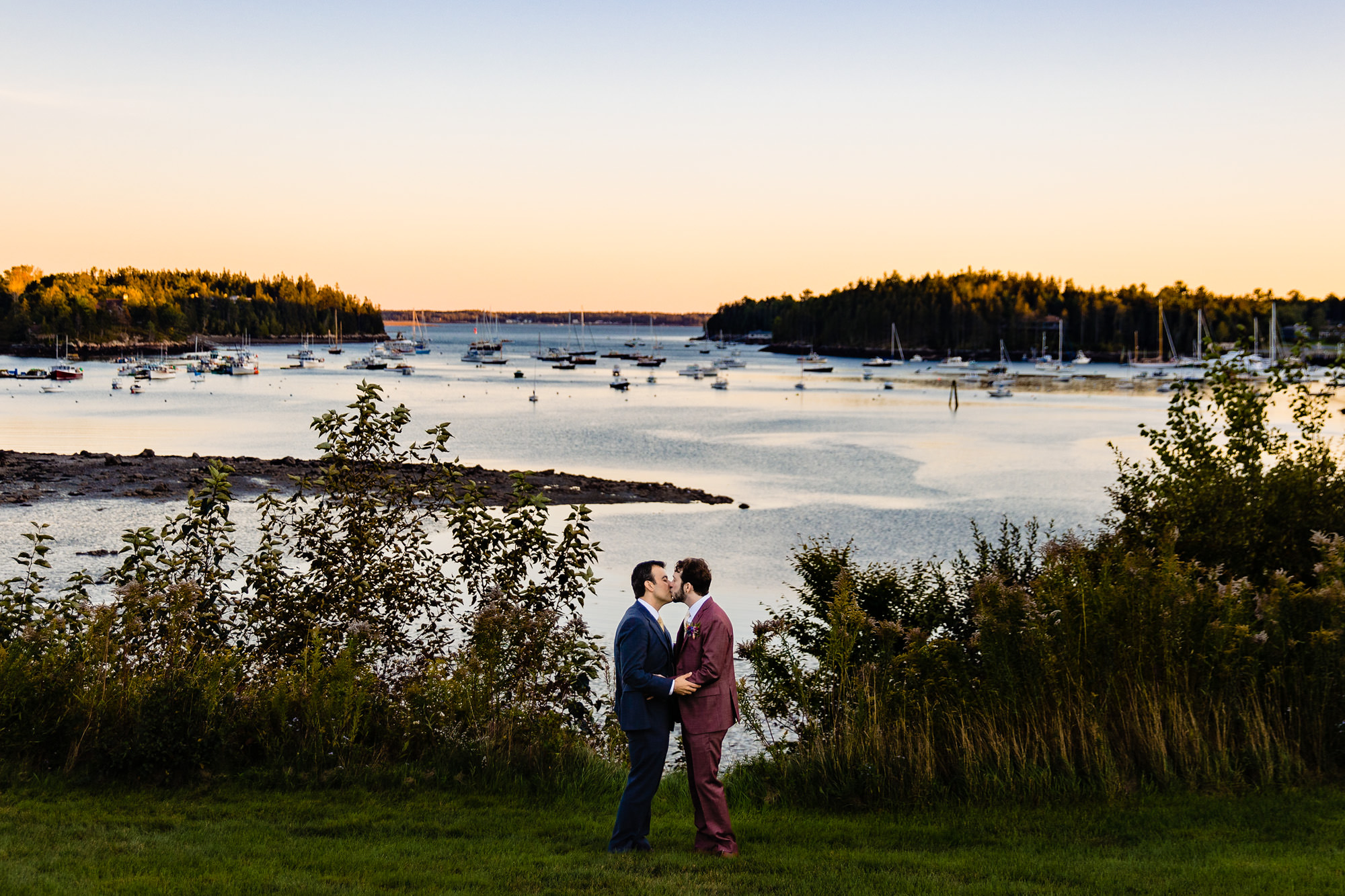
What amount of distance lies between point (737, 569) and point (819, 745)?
17183 millimetres

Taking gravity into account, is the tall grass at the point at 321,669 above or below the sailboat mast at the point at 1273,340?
below

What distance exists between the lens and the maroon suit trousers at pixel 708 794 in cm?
693

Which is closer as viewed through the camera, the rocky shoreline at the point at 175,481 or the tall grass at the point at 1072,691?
the tall grass at the point at 1072,691

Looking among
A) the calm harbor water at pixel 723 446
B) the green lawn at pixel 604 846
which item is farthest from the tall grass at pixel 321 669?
the calm harbor water at pixel 723 446

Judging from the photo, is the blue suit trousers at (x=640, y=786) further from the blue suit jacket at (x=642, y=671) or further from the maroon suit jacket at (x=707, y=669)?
the maroon suit jacket at (x=707, y=669)

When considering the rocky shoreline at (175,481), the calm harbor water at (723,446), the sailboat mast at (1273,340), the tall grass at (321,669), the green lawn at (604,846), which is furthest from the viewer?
the rocky shoreline at (175,481)

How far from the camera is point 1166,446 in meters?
14.2

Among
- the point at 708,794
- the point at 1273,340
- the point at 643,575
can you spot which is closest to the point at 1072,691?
the point at 708,794

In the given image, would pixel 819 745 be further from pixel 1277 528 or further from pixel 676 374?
pixel 676 374

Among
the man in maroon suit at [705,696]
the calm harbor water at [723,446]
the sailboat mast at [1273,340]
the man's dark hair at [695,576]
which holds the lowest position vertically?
the calm harbor water at [723,446]

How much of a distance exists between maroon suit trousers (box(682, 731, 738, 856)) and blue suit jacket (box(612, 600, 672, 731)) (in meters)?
0.26

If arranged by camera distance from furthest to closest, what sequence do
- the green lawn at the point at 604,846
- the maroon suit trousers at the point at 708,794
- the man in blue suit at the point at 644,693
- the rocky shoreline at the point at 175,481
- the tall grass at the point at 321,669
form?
the rocky shoreline at the point at 175,481 → the tall grass at the point at 321,669 → the maroon suit trousers at the point at 708,794 → the man in blue suit at the point at 644,693 → the green lawn at the point at 604,846

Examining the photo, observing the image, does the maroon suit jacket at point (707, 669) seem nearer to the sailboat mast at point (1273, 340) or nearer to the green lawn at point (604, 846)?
the green lawn at point (604, 846)

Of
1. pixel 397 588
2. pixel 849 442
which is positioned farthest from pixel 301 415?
pixel 397 588
